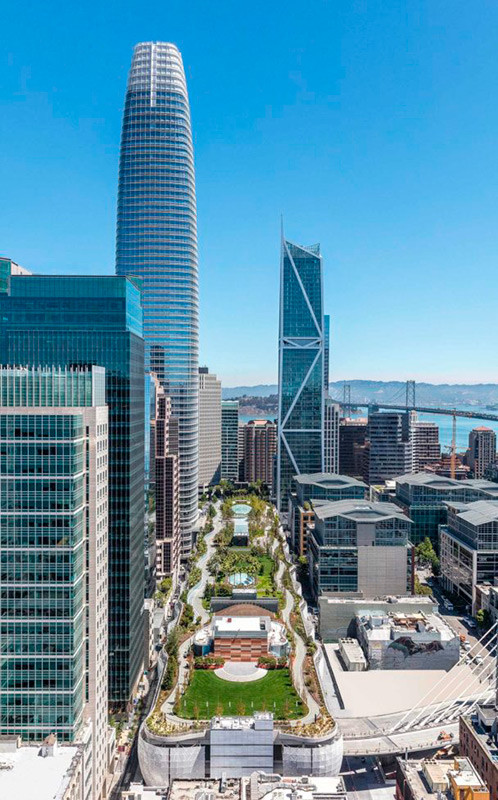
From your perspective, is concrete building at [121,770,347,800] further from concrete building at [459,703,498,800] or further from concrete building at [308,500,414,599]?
concrete building at [308,500,414,599]

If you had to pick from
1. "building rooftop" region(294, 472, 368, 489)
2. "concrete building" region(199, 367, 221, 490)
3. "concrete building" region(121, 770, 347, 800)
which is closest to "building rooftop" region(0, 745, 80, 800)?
"concrete building" region(121, 770, 347, 800)

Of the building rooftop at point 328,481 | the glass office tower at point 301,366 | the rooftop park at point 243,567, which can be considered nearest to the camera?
the rooftop park at point 243,567

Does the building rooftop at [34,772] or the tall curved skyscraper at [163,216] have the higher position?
the tall curved skyscraper at [163,216]

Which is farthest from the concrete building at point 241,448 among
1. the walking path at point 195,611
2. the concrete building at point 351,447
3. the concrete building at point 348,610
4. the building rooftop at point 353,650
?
the building rooftop at point 353,650

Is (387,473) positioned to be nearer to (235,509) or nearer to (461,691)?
(235,509)

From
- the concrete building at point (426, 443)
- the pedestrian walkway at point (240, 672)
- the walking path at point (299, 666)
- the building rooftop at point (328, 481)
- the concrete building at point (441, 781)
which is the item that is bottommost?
the pedestrian walkway at point (240, 672)

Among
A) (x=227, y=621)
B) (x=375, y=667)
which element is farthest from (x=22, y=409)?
(x=375, y=667)

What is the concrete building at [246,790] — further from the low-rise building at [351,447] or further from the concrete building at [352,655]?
the low-rise building at [351,447]
